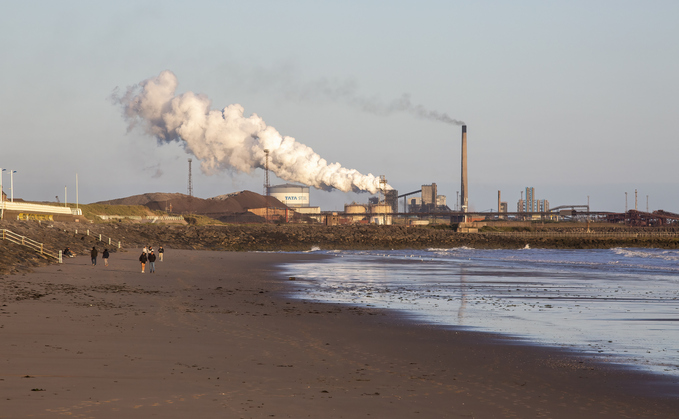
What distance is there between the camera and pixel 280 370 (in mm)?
10367

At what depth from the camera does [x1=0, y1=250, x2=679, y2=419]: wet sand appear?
8156mm

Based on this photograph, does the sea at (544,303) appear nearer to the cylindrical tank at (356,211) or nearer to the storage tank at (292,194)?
the cylindrical tank at (356,211)

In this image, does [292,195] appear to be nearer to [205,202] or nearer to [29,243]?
[205,202]

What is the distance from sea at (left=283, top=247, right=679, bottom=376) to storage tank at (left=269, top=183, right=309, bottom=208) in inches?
4615

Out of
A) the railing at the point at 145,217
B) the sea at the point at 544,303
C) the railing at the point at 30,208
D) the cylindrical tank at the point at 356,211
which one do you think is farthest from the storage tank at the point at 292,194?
the sea at the point at 544,303

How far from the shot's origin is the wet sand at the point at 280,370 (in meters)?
8.16

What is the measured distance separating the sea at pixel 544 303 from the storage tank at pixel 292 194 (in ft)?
385

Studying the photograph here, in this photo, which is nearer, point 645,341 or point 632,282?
point 645,341

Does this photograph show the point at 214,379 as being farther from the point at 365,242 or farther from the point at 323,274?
the point at 365,242

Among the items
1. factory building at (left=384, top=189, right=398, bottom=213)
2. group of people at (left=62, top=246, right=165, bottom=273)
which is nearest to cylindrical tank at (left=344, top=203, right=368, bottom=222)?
factory building at (left=384, top=189, right=398, bottom=213)

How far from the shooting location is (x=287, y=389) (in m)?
9.11

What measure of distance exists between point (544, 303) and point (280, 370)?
44.1 ft

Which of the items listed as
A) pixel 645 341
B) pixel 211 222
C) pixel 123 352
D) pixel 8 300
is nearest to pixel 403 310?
pixel 645 341

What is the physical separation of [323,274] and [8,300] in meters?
19.5
